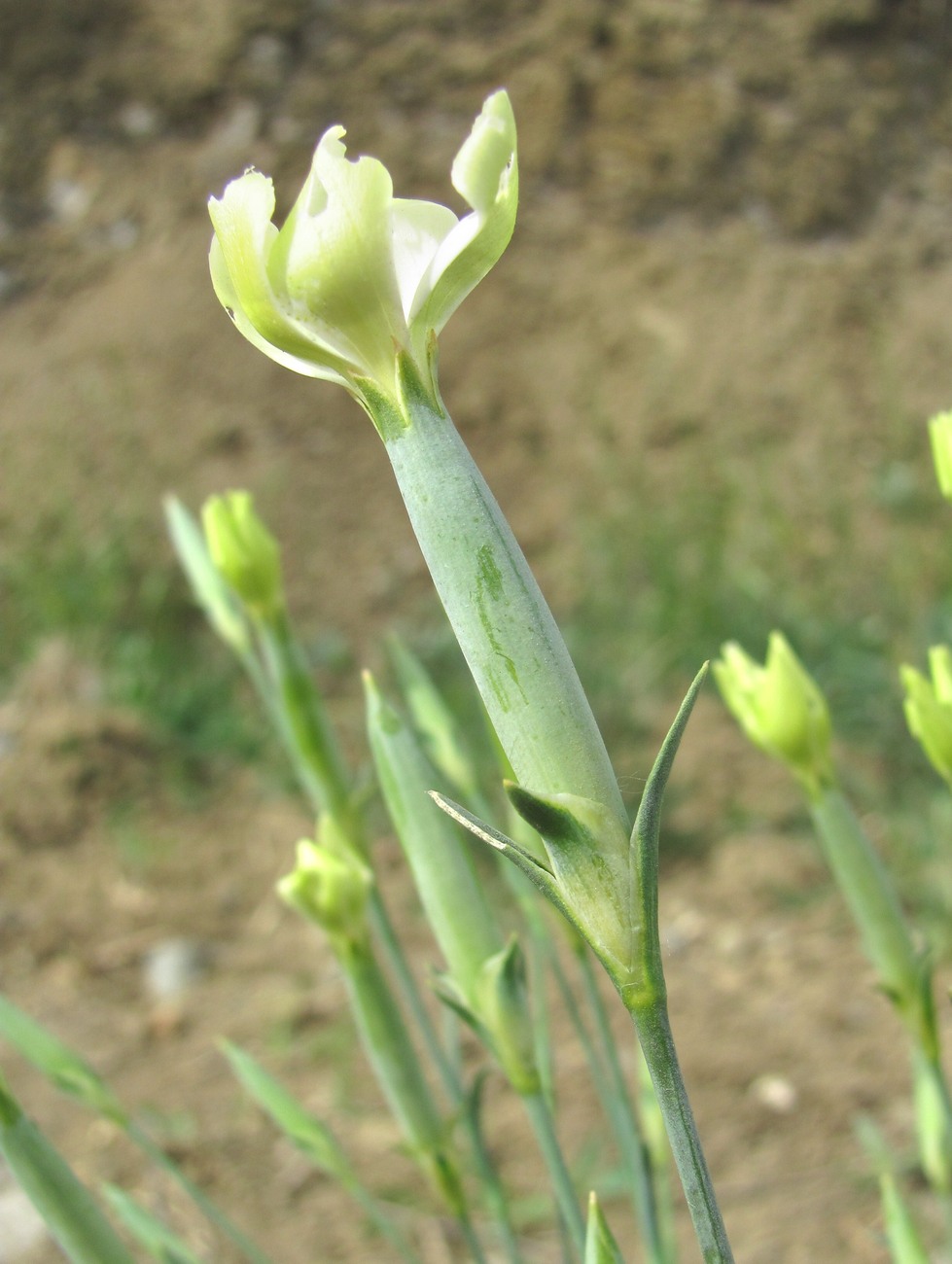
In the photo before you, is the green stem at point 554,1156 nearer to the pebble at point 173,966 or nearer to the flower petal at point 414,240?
the flower petal at point 414,240

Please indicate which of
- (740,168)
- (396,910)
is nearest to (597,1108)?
(396,910)

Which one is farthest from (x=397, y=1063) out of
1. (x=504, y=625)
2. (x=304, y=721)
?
(x=504, y=625)

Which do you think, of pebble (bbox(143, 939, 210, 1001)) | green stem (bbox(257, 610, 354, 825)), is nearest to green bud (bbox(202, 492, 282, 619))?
green stem (bbox(257, 610, 354, 825))

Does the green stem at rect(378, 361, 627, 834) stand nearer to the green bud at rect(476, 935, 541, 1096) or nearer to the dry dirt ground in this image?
the green bud at rect(476, 935, 541, 1096)

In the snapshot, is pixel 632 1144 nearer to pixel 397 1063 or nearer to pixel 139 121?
pixel 397 1063

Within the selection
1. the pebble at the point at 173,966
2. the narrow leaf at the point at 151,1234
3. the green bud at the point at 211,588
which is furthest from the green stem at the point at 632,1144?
the pebble at the point at 173,966

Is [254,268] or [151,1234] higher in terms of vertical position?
[254,268]

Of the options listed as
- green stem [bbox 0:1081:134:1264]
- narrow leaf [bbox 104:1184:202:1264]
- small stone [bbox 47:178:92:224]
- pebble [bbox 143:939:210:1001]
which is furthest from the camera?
small stone [bbox 47:178:92:224]
